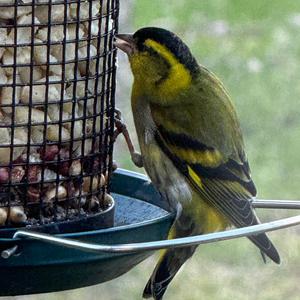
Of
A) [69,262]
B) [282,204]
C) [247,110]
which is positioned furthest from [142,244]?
[247,110]

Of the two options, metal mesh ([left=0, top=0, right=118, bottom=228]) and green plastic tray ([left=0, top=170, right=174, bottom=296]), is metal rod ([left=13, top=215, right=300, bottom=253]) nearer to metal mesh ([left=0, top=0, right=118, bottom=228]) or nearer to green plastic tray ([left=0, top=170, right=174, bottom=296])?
green plastic tray ([left=0, top=170, right=174, bottom=296])

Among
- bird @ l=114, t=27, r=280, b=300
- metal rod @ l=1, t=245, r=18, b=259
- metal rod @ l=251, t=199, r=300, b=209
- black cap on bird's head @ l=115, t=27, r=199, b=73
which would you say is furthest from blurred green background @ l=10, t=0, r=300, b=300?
metal rod @ l=1, t=245, r=18, b=259

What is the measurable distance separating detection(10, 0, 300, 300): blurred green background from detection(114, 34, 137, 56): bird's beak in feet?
10.2

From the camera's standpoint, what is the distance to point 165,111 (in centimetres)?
435

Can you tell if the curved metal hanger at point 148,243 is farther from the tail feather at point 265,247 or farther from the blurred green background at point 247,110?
the blurred green background at point 247,110

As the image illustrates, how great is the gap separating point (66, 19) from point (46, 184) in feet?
1.71

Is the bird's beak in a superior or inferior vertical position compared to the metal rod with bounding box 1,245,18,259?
superior

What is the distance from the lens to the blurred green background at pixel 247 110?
733 cm

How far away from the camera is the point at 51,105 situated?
12.6 ft

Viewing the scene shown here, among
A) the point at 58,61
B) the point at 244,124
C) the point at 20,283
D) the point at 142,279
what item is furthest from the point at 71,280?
the point at 244,124

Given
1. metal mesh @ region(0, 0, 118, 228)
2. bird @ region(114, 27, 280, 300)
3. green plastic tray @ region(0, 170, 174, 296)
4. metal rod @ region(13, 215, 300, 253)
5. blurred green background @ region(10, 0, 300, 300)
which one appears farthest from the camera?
blurred green background @ region(10, 0, 300, 300)

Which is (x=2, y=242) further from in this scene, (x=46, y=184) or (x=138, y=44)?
(x=138, y=44)

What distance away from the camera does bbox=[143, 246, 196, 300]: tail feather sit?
4250mm

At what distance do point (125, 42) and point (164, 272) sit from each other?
0.81 meters
